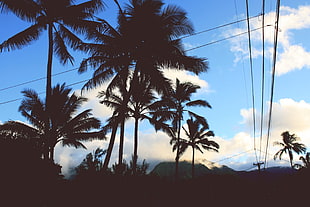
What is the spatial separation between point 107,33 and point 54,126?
743 centimetres

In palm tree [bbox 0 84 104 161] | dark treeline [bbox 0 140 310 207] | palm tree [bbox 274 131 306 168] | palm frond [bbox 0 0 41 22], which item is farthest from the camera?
palm tree [bbox 274 131 306 168]

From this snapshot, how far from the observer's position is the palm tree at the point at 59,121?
19094 mm

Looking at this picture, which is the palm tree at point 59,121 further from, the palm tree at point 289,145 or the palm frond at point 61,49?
the palm tree at point 289,145

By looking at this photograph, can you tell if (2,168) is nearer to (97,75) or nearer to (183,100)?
(97,75)

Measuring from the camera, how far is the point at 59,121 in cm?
1981

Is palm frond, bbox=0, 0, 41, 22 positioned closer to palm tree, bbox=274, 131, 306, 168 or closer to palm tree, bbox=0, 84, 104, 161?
→ palm tree, bbox=0, 84, 104, 161

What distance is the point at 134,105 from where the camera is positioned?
2073 centimetres

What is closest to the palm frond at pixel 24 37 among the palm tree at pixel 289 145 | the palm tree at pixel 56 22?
the palm tree at pixel 56 22

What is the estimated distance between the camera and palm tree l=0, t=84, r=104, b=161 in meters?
19.1

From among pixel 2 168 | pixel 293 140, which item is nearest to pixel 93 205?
pixel 2 168

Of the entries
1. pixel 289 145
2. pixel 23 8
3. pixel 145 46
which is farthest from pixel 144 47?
pixel 289 145

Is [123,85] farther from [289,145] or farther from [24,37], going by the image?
[289,145]

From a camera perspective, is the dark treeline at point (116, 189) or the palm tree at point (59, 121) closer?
the dark treeline at point (116, 189)

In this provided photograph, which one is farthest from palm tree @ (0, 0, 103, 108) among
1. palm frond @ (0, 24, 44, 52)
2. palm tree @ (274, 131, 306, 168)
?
palm tree @ (274, 131, 306, 168)
